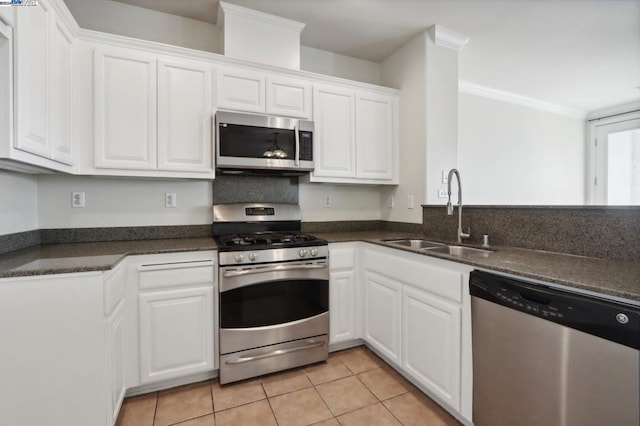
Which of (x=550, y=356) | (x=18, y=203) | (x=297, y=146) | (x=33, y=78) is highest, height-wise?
(x=33, y=78)

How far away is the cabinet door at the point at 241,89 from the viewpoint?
7.14ft

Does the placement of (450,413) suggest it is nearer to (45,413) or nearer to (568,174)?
(45,413)

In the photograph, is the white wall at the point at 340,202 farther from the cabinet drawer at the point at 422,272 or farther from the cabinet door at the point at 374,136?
the cabinet drawer at the point at 422,272

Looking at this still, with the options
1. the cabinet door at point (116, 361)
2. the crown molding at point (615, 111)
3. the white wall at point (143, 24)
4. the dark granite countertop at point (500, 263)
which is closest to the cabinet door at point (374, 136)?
the dark granite countertop at point (500, 263)

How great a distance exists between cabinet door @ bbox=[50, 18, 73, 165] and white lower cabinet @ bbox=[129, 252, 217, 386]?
2.37 ft

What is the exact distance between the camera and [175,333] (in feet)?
6.00

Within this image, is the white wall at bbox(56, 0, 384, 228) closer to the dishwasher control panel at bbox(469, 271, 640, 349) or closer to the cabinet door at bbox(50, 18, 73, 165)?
the cabinet door at bbox(50, 18, 73, 165)

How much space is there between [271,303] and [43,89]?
167 cm

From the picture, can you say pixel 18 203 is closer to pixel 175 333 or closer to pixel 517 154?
pixel 175 333

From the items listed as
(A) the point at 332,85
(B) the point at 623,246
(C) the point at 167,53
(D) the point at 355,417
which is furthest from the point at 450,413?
(C) the point at 167,53

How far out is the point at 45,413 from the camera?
1277 mm

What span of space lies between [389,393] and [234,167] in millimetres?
1794

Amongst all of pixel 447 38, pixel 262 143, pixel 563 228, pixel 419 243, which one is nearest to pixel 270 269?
pixel 262 143

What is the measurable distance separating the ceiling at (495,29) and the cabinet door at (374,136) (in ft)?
1.91
